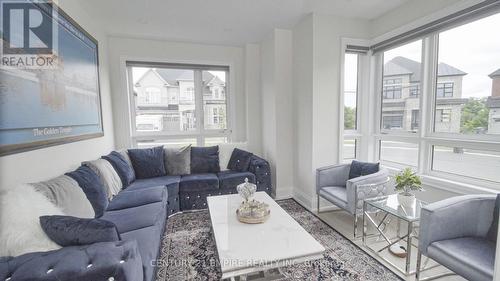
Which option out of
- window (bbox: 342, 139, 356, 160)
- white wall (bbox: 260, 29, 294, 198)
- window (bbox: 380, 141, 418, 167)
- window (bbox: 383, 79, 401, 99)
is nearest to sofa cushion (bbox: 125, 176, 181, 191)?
white wall (bbox: 260, 29, 294, 198)

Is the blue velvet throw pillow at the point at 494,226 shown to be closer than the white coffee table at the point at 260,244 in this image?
No

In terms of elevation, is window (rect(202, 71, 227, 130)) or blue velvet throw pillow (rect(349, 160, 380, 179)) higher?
window (rect(202, 71, 227, 130))

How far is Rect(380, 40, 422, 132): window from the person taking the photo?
282cm

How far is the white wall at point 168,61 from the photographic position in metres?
3.65

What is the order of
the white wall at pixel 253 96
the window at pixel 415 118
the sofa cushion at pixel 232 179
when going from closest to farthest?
the window at pixel 415 118 < the sofa cushion at pixel 232 179 < the white wall at pixel 253 96

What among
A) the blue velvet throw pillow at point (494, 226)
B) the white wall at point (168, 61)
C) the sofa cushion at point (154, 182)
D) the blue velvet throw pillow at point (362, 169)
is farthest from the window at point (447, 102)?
the sofa cushion at point (154, 182)

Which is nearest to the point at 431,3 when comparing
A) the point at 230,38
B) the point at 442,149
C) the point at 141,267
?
the point at 442,149

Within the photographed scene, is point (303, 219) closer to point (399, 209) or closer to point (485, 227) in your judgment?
point (399, 209)

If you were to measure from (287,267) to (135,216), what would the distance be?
1.44 m

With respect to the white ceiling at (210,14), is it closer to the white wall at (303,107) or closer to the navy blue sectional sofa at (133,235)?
the white wall at (303,107)

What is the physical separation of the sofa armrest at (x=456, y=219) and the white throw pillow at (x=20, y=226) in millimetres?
2397

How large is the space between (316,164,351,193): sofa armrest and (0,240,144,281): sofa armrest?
237 centimetres

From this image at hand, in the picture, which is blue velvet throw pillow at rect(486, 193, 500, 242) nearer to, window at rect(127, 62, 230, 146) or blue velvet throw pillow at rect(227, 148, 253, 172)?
blue velvet throw pillow at rect(227, 148, 253, 172)

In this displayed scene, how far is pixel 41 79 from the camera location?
5.84 ft
